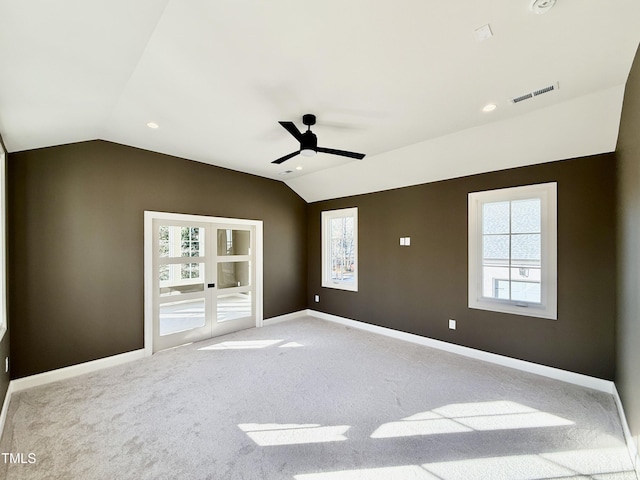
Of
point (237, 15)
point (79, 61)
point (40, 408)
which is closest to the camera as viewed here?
point (237, 15)

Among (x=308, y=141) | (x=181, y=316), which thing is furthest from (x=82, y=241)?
(x=308, y=141)

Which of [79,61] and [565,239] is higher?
[79,61]

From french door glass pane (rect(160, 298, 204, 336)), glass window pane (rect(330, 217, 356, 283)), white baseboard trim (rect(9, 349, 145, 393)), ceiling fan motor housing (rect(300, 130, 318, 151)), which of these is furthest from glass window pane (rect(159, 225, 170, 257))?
glass window pane (rect(330, 217, 356, 283))

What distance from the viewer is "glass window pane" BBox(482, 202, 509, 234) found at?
3.71 meters

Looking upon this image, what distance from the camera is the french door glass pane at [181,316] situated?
13.8 ft

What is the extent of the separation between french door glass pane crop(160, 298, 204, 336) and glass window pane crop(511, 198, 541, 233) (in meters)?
4.76

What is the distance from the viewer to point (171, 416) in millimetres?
2541

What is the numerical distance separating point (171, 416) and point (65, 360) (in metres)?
1.84

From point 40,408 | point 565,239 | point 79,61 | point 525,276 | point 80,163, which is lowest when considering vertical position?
point 40,408

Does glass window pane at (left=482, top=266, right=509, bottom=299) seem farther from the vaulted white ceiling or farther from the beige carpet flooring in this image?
the vaulted white ceiling

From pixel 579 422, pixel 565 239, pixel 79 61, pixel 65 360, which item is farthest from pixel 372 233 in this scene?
pixel 65 360

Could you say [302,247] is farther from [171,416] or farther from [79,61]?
[79,61]

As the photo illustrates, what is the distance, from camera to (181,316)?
4414 millimetres

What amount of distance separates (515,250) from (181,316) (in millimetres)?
4903
